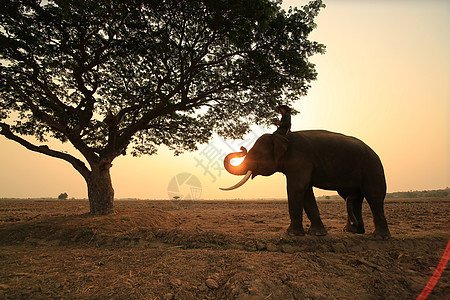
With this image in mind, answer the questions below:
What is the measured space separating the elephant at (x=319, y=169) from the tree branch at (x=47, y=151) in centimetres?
694

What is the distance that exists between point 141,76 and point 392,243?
1006 centimetres

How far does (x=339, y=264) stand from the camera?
12.3 ft

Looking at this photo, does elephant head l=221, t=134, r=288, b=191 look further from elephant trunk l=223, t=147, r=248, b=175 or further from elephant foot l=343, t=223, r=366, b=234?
elephant foot l=343, t=223, r=366, b=234

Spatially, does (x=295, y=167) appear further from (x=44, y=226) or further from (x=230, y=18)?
(x=44, y=226)

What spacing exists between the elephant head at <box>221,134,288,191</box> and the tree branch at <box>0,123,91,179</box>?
6.67m

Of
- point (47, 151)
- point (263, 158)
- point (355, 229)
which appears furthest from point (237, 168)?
point (47, 151)

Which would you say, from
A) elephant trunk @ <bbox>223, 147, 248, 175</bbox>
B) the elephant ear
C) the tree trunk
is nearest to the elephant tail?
the elephant ear

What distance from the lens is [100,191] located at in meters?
9.05

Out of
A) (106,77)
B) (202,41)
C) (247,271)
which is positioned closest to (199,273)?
(247,271)

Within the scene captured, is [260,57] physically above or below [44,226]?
above

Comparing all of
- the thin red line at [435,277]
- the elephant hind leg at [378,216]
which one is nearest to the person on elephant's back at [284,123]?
the elephant hind leg at [378,216]

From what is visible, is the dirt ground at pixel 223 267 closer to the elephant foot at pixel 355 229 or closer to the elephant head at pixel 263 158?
the elephant foot at pixel 355 229

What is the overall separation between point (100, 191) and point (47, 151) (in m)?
2.58

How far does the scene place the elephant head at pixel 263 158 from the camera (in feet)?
18.6
